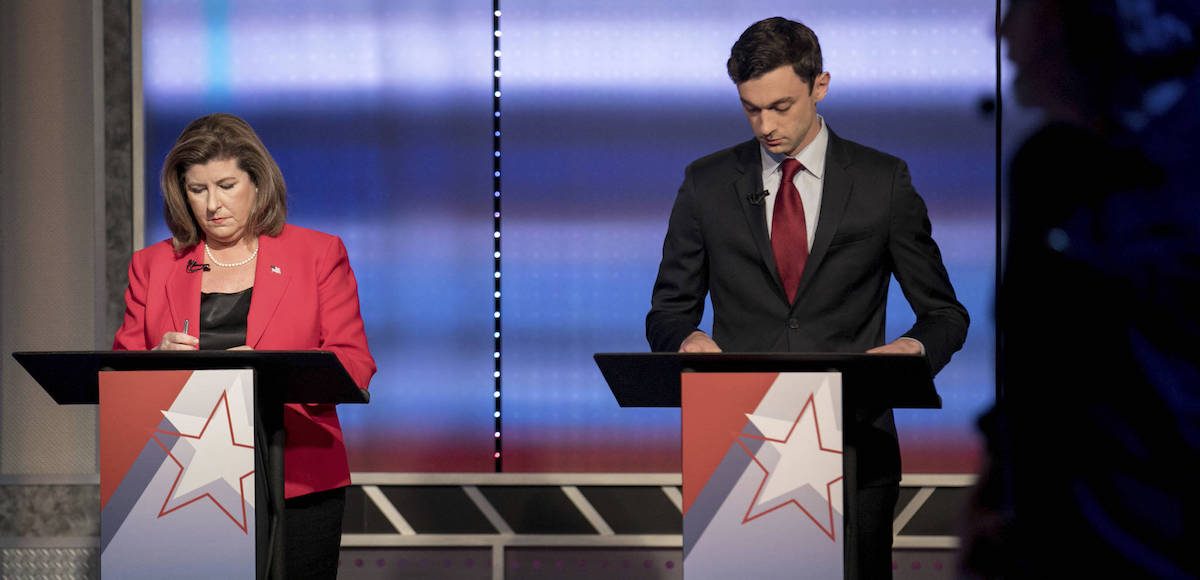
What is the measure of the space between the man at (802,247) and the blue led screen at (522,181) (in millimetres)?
1529

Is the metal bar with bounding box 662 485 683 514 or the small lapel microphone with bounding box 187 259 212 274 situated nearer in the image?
the small lapel microphone with bounding box 187 259 212 274

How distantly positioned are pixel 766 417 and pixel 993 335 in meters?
2.26

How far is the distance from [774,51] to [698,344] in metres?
0.69

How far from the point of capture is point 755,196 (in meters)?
2.82

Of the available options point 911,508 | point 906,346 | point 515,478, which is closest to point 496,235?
point 515,478

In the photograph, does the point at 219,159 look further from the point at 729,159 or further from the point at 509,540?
the point at 509,540

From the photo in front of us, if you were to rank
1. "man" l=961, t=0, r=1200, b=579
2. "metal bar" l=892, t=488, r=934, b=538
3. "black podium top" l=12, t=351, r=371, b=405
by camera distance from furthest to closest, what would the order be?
"metal bar" l=892, t=488, r=934, b=538
"man" l=961, t=0, r=1200, b=579
"black podium top" l=12, t=351, r=371, b=405

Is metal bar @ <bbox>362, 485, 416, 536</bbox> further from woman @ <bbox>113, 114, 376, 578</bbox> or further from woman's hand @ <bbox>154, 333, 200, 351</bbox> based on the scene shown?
woman's hand @ <bbox>154, 333, 200, 351</bbox>

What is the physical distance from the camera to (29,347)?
4.48 metres

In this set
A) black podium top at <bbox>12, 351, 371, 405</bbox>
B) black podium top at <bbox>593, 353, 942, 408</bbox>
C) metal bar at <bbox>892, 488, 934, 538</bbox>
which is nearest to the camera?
black podium top at <bbox>593, 353, 942, 408</bbox>

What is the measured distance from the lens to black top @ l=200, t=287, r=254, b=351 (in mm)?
2754

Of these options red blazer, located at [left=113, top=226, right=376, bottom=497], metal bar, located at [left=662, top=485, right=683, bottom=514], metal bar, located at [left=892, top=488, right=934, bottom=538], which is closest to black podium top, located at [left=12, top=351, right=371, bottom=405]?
red blazer, located at [left=113, top=226, right=376, bottom=497]

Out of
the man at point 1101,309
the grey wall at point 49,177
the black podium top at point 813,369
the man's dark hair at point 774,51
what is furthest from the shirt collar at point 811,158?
the grey wall at point 49,177

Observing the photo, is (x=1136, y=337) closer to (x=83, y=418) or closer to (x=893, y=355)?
(x=893, y=355)
